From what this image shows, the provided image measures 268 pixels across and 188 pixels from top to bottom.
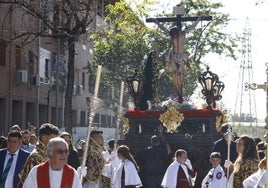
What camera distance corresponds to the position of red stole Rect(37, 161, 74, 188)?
756 cm

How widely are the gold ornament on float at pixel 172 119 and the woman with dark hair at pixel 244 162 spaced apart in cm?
1190

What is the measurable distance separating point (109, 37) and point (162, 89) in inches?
191

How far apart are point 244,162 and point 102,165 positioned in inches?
106

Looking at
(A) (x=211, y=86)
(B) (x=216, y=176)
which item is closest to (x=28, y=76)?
(A) (x=211, y=86)

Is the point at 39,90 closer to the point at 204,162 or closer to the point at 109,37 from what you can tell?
the point at 109,37

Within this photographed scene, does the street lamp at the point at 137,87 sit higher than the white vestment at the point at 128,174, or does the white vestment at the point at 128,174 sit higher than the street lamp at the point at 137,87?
the street lamp at the point at 137,87

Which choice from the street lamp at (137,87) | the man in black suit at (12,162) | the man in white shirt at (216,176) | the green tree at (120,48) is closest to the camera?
the man in black suit at (12,162)

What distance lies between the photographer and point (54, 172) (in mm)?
7594

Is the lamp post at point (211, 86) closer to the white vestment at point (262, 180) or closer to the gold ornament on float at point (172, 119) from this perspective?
the gold ornament on float at point (172, 119)

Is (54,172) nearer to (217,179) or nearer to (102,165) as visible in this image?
(102,165)

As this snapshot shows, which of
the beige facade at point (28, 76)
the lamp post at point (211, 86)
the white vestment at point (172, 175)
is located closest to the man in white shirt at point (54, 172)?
the white vestment at point (172, 175)

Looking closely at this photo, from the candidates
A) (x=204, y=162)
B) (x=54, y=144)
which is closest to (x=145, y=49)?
(x=204, y=162)

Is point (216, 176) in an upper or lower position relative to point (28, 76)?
lower

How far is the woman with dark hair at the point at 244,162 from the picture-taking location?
10156 mm
